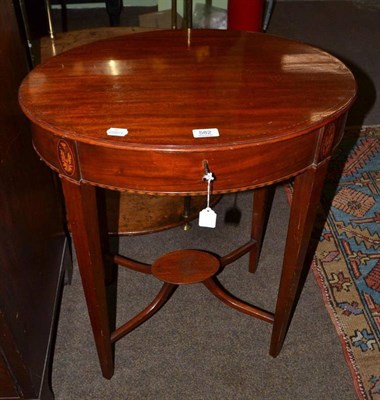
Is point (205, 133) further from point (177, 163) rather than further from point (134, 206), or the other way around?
point (134, 206)

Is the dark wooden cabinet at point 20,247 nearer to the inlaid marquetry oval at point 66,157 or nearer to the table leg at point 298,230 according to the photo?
the inlaid marquetry oval at point 66,157

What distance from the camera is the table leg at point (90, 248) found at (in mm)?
1029

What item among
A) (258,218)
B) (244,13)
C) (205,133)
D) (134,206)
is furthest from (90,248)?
(244,13)

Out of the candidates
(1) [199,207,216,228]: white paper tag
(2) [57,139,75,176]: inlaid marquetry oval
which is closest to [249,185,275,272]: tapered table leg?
(1) [199,207,216,228]: white paper tag

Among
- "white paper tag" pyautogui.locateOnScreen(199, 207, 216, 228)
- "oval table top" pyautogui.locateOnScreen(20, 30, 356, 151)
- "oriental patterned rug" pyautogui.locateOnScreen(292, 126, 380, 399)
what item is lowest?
"oriental patterned rug" pyautogui.locateOnScreen(292, 126, 380, 399)

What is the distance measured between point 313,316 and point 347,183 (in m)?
0.82

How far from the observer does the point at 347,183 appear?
2.25 meters

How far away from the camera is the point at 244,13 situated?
3123 millimetres

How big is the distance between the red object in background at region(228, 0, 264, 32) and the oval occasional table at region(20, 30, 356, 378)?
1936mm

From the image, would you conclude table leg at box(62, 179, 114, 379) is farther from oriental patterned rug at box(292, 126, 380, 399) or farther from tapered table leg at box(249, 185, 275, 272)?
oriental patterned rug at box(292, 126, 380, 399)

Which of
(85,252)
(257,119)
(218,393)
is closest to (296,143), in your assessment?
(257,119)

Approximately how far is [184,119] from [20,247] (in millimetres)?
515

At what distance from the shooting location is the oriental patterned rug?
4.99ft

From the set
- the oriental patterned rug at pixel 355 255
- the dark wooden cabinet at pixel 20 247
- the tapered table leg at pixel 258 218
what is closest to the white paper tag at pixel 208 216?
the dark wooden cabinet at pixel 20 247
